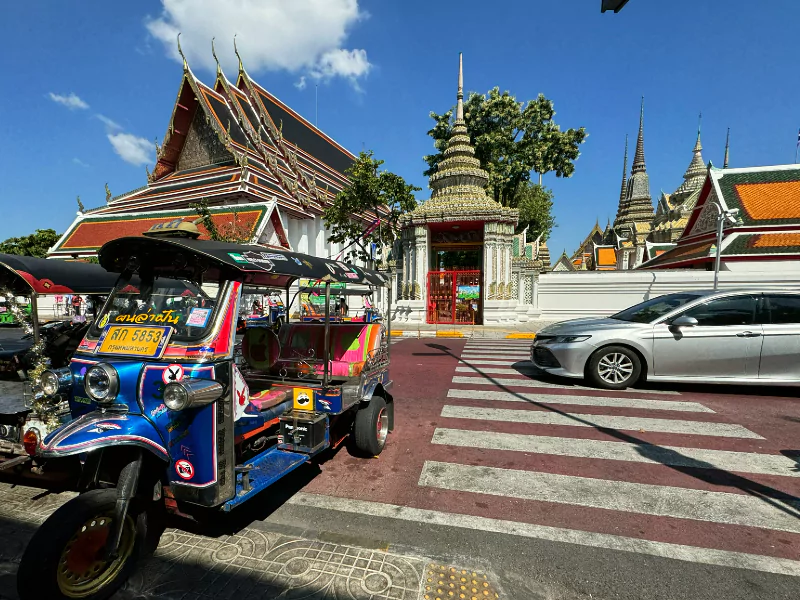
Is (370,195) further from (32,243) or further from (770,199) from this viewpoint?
(32,243)

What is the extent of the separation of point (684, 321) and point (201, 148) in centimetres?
3328

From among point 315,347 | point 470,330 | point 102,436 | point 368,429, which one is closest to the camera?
point 102,436

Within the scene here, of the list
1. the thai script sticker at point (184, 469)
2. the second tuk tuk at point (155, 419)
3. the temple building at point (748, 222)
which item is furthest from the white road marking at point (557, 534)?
the temple building at point (748, 222)

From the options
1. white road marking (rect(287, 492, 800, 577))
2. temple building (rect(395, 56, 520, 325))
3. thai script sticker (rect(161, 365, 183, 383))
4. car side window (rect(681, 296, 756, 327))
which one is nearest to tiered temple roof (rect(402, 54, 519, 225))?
temple building (rect(395, 56, 520, 325))

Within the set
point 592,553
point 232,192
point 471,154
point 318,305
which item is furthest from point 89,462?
A: point 232,192

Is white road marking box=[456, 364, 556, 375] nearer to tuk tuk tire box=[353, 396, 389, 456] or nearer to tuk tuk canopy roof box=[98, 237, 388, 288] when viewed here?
tuk tuk tire box=[353, 396, 389, 456]

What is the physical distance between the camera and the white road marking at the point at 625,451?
3.81 m

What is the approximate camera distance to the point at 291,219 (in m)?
29.6

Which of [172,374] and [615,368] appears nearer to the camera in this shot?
[172,374]

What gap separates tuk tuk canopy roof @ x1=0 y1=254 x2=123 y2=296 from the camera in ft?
15.3

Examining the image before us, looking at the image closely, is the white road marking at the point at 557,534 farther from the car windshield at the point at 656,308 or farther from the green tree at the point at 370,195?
the green tree at the point at 370,195

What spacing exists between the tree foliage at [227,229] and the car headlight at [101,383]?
18.1m

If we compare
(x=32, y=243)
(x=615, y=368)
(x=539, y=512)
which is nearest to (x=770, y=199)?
(x=615, y=368)

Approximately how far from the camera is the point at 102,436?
2088 millimetres
